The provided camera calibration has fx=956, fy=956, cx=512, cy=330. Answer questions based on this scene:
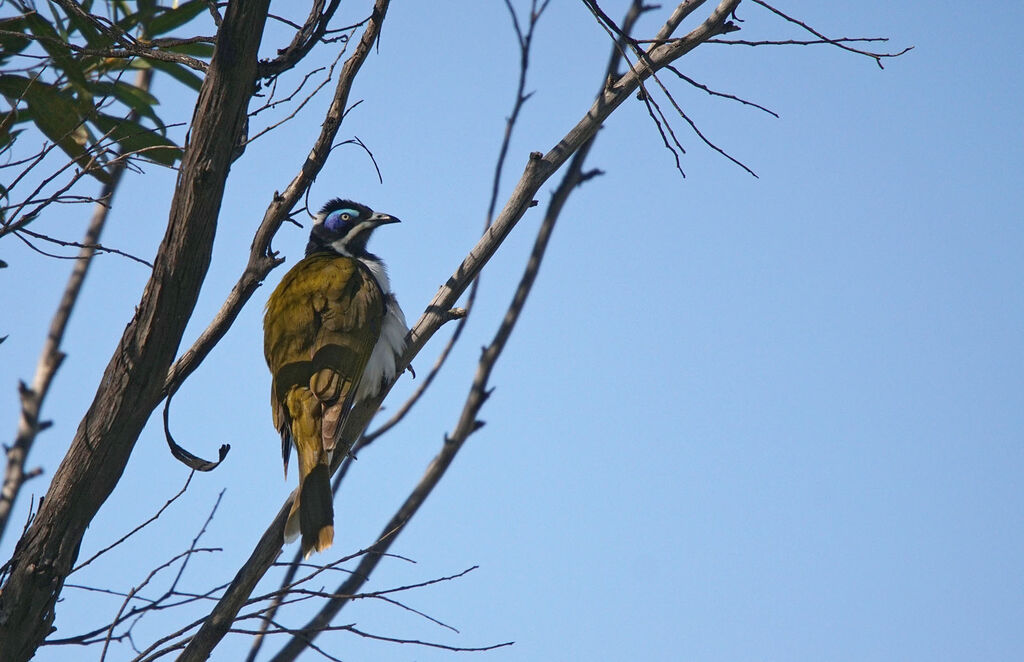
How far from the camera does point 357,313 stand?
5398 mm

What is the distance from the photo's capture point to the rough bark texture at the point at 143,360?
265cm

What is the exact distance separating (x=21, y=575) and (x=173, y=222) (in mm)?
1111

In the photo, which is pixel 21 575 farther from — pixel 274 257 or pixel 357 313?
pixel 357 313

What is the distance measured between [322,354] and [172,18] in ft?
6.02

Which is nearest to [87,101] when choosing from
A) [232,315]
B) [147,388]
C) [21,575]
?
[232,315]

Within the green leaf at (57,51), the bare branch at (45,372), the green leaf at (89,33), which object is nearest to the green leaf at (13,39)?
the green leaf at (57,51)

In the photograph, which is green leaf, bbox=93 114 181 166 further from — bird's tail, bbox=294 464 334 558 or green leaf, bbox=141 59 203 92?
bird's tail, bbox=294 464 334 558

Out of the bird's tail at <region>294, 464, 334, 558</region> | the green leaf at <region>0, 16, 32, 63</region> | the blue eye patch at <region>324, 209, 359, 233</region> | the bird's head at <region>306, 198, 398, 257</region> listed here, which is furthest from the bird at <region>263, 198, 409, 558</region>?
the green leaf at <region>0, 16, 32, 63</region>

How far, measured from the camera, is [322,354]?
5113 millimetres

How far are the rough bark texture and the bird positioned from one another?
127 cm

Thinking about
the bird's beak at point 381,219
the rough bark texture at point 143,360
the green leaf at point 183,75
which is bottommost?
the rough bark texture at point 143,360

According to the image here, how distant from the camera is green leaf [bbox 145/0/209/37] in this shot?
4.66 meters

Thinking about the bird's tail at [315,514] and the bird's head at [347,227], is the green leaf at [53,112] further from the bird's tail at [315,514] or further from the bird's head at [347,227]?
the bird's head at [347,227]

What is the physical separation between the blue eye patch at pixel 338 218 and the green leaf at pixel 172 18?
212 centimetres
